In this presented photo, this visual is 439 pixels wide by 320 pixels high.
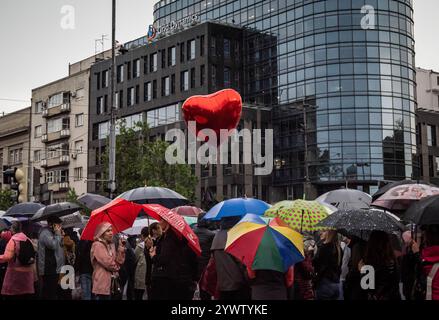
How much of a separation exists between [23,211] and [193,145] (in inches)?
1742

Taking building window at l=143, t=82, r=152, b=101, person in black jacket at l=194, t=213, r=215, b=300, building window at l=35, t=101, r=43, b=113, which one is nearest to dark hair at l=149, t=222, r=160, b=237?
person in black jacket at l=194, t=213, r=215, b=300

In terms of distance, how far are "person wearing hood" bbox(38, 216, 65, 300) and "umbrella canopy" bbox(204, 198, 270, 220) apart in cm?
259

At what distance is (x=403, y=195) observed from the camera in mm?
10961

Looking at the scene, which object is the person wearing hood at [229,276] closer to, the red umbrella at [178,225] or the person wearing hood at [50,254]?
the red umbrella at [178,225]

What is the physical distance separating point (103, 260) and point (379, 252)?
13.5 ft

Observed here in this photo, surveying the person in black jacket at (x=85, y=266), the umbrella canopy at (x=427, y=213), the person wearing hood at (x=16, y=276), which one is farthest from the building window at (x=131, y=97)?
the umbrella canopy at (x=427, y=213)

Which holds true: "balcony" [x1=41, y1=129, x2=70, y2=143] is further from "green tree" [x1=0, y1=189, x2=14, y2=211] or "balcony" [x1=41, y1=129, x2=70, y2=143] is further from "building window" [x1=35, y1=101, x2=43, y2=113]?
"green tree" [x1=0, y1=189, x2=14, y2=211]

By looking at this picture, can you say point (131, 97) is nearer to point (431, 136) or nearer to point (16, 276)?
point (431, 136)

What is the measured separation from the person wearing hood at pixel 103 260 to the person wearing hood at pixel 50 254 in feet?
5.10

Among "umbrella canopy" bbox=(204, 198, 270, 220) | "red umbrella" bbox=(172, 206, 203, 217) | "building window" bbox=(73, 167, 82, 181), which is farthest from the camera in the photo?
"building window" bbox=(73, 167, 82, 181)

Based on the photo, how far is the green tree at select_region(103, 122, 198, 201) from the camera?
43.0 meters

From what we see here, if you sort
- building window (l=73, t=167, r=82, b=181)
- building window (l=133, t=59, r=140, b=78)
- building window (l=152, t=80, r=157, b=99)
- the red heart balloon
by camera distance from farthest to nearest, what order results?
building window (l=73, t=167, r=82, b=181) < building window (l=133, t=59, r=140, b=78) < building window (l=152, t=80, r=157, b=99) < the red heart balloon

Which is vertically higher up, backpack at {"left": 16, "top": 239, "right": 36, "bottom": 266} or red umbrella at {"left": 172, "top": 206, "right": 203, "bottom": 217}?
red umbrella at {"left": 172, "top": 206, "right": 203, "bottom": 217}

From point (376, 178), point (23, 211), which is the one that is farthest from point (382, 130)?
point (23, 211)
